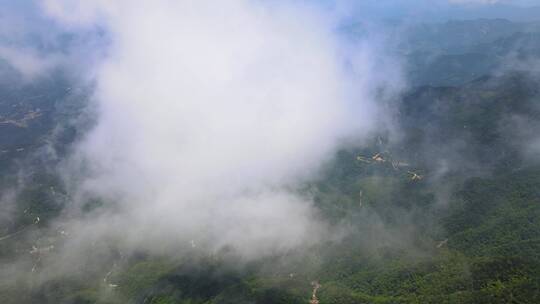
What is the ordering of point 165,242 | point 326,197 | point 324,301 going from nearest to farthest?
point 324,301
point 165,242
point 326,197

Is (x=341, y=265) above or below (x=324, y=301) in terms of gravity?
above

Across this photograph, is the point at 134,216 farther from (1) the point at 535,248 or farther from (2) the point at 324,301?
(1) the point at 535,248

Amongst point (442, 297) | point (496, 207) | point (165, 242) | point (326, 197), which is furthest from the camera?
point (326, 197)

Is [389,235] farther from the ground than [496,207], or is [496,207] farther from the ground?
[496,207]

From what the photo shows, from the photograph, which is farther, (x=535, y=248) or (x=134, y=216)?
(x=134, y=216)

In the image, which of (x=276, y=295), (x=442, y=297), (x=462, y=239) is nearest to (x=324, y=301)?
(x=276, y=295)

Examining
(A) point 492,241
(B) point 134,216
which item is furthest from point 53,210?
(A) point 492,241

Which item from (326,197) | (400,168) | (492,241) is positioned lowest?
(492,241)

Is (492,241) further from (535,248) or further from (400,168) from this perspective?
(400,168)

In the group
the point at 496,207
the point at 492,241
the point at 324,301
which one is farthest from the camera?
the point at 496,207
